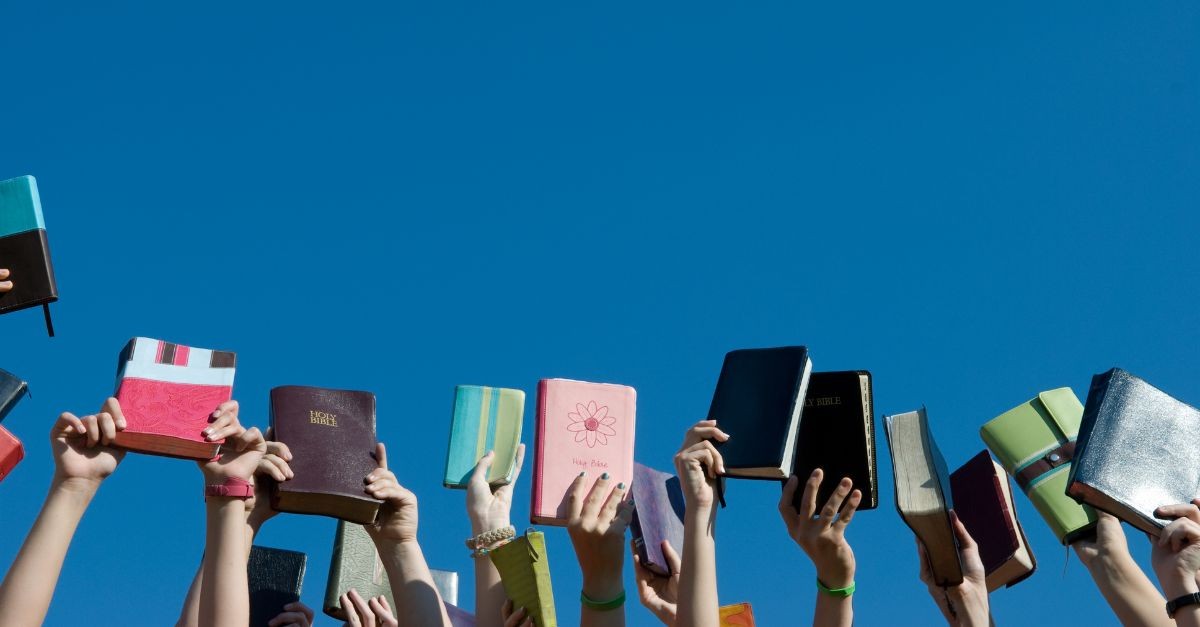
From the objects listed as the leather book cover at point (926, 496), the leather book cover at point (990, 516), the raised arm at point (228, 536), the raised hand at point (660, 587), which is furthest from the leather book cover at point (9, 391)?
the leather book cover at point (990, 516)

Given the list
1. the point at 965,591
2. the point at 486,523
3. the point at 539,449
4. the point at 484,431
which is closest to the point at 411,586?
the point at 486,523

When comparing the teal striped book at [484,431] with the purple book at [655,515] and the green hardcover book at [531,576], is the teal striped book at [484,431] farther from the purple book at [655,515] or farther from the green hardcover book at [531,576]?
the green hardcover book at [531,576]

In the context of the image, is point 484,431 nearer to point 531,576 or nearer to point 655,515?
point 655,515

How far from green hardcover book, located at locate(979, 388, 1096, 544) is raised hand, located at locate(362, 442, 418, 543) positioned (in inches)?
127

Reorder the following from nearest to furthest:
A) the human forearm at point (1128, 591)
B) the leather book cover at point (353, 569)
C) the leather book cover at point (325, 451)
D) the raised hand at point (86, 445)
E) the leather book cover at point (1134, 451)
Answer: the raised hand at point (86, 445) → the leather book cover at point (1134, 451) → the leather book cover at point (325, 451) → the human forearm at point (1128, 591) → the leather book cover at point (353, 569)

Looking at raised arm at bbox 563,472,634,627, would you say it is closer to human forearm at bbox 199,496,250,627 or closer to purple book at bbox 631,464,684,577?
purple book at bbox 631,464,684,577

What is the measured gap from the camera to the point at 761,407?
6.37 metres

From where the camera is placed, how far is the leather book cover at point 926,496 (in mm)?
6480

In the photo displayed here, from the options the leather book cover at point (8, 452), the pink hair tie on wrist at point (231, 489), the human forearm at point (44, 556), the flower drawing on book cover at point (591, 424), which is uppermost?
the flower drawing on book cover at point (591, 424)

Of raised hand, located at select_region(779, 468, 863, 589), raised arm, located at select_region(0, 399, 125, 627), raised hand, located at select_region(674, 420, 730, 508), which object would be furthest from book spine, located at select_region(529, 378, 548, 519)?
raised arm, located at select_region(0, 399, 125, 627)

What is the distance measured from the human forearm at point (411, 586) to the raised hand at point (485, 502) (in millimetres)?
462

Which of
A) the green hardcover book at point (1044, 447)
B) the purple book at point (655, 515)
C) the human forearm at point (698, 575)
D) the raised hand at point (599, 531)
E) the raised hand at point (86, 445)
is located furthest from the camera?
the purple book at point (655, 515)

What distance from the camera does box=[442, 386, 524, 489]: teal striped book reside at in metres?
7.16

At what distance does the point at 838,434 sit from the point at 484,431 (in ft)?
6.55
